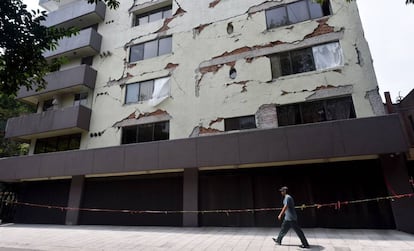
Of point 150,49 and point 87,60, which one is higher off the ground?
point 87,60

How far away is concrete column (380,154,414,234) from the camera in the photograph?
30.5 ft

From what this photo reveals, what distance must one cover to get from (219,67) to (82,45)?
10489 millimetres

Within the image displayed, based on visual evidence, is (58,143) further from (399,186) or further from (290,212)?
(399,186)

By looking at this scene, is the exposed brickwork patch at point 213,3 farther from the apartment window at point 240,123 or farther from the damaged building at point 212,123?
the apartment window at point 240,123

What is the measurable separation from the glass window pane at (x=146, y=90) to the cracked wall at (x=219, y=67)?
0.41 meters

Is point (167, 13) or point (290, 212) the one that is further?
point (167, 13)

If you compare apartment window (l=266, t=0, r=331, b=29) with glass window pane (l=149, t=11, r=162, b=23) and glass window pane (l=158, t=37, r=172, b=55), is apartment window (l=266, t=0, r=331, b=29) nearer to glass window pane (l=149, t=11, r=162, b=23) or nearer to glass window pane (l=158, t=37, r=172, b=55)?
glass window pane (l=158, t=37, r=172, b=55)

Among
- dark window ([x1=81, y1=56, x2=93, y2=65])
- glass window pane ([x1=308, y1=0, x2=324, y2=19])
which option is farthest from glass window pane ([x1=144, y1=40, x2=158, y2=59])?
glass window pane ([x1=308, y1=0, x2=324, y2=19])

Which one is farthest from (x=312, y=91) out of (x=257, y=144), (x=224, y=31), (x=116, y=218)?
(x=116, y=218)

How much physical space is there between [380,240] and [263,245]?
12.1ft

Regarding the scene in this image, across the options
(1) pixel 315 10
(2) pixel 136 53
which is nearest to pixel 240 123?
(1) pixel 315 10

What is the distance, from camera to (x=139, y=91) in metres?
16.4

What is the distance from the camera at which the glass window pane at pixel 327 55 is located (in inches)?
490

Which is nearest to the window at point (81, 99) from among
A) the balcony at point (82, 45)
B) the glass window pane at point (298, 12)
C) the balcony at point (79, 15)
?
the balcony at point (82, 45)
